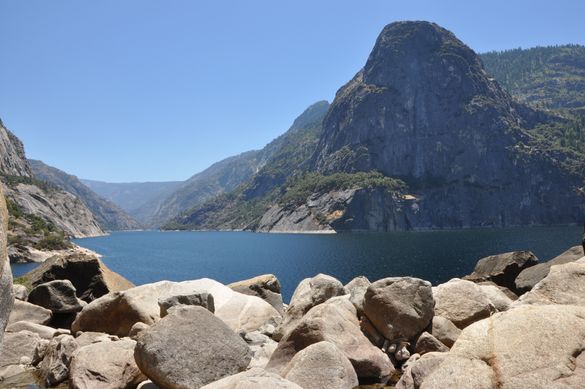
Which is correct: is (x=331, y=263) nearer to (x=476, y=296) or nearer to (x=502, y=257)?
(x=502, y=257)

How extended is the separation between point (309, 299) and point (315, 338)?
4549mm

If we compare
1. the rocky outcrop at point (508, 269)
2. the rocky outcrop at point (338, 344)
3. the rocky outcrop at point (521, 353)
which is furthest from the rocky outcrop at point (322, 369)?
the rocky outcrop at point (508, 269)

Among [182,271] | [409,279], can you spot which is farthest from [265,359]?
[182,271]

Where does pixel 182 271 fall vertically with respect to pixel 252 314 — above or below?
below

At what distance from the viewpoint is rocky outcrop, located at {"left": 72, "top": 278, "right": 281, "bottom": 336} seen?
17.6 m

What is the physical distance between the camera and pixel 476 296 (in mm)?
16938

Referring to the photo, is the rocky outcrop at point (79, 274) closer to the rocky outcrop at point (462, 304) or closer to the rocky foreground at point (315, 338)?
the rocky foreground at point (315, 338)

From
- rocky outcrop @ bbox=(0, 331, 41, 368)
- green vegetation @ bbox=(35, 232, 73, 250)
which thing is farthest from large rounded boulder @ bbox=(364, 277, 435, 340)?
green vegetation @ bbox=(35, 232, 73, 250)

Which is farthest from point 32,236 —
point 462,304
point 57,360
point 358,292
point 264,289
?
point 462,304

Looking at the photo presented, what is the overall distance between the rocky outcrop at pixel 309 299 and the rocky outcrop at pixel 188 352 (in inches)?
204

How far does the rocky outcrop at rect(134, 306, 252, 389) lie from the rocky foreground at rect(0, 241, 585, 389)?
3 centimetres

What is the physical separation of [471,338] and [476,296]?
23.3 feet

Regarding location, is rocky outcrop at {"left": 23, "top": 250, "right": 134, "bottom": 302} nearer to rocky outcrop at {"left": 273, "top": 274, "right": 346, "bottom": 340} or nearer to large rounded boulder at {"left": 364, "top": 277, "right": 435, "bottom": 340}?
rocky outcrop at {"left": 273, "top": 274, "right": 346, "bottom": 340}

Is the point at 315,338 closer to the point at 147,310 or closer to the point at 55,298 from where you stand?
the point at 147,310
